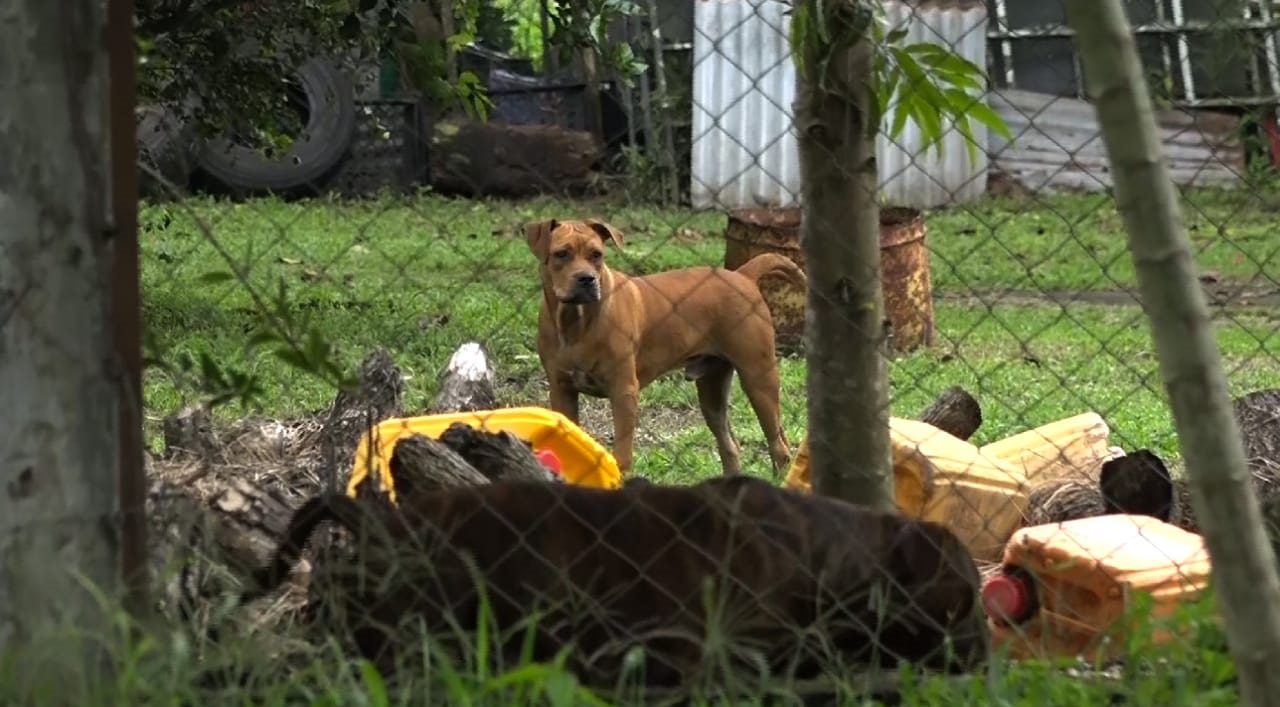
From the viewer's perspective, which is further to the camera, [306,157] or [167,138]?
[306,157]

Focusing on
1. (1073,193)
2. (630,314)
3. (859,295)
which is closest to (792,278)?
(630,314)

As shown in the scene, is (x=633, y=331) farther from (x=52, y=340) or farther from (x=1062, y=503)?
(x=52, y=340)

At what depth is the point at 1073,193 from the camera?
12.8 metres

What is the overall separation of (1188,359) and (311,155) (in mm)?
10437

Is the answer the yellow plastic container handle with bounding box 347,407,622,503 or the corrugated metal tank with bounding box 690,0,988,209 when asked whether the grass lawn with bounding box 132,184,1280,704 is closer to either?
the yellow plastic container handle with bounding box 347,407,622,503

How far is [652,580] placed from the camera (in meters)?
2.70

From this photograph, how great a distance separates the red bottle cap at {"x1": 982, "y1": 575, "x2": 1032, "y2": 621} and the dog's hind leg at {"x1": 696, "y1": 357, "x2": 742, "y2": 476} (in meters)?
2.61

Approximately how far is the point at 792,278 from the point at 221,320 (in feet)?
7.70

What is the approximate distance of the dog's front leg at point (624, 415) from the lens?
5.50m

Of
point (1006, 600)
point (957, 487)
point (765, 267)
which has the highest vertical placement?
point (765, 267)

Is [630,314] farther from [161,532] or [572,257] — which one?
[161,532]

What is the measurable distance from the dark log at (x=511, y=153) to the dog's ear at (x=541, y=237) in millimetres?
6592

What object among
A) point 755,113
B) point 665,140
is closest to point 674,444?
point 665,140

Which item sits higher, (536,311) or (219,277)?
(219,277)
